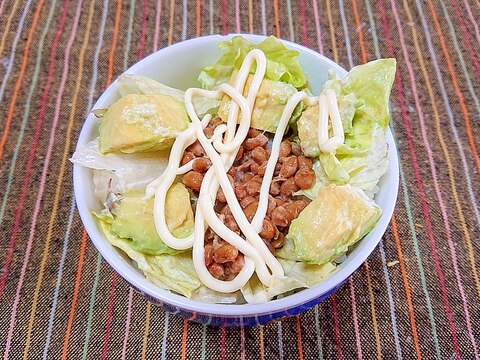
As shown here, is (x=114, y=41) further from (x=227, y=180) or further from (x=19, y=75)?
(x=227, y=180)

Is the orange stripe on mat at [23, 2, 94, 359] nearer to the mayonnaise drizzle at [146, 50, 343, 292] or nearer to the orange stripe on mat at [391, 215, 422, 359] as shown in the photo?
the mayonnaise drizzle at [146, 50, 343, 292]

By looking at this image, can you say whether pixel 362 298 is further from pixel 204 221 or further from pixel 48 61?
pixel 48 61

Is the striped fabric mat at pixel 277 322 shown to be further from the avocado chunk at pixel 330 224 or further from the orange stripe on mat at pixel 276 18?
the avocado chunk at pixel 330 224

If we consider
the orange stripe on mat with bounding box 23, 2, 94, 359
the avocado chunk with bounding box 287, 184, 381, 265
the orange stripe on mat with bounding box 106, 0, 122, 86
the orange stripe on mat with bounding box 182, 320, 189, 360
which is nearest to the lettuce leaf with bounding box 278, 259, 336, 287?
the avocado chunk with bounding box 287, 184, 381, 265

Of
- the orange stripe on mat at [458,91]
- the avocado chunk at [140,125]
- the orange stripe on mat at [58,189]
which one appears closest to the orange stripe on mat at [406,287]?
the orange stripe on mat at [458,91]

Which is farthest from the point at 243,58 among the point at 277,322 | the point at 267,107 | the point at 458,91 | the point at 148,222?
the point at 458,91

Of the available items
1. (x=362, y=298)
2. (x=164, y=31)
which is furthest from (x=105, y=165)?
(x=164, y=31)
